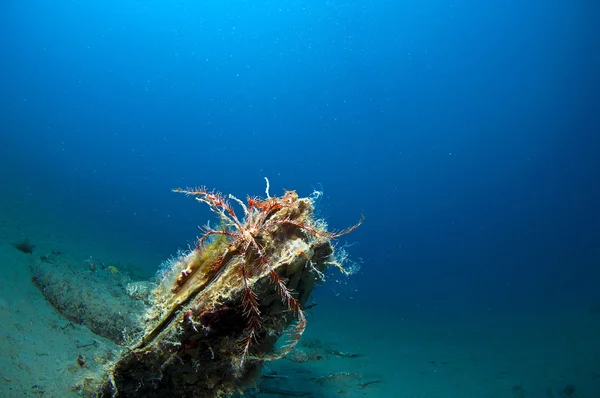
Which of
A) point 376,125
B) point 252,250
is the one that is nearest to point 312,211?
point 252,250

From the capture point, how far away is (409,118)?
7694 centimetres

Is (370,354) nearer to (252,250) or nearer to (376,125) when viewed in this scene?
(252,250)

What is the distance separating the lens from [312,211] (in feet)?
11.1

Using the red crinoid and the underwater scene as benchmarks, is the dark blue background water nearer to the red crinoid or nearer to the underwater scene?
the underwater scene

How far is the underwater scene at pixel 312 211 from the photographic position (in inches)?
123

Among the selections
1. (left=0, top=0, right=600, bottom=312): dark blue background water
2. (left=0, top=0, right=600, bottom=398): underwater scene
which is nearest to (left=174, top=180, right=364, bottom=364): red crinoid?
(left=0, top=0, right=600, bottom=398): underwater scene

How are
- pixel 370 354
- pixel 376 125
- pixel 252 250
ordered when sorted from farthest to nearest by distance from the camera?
pixel 376 125
pixel 370 354
pixel 252 250

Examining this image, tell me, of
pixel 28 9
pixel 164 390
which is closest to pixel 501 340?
pixel 164 390

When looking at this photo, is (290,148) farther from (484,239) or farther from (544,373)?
(544,373)

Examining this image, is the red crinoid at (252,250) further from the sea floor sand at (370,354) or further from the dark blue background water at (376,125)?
the dark blue background water at (376,125)

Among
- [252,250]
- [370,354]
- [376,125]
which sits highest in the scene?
[376,125]

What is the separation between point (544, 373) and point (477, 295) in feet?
94.0

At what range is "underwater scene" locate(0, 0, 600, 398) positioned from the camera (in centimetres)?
313

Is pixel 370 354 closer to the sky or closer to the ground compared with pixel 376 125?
closer to the ground
